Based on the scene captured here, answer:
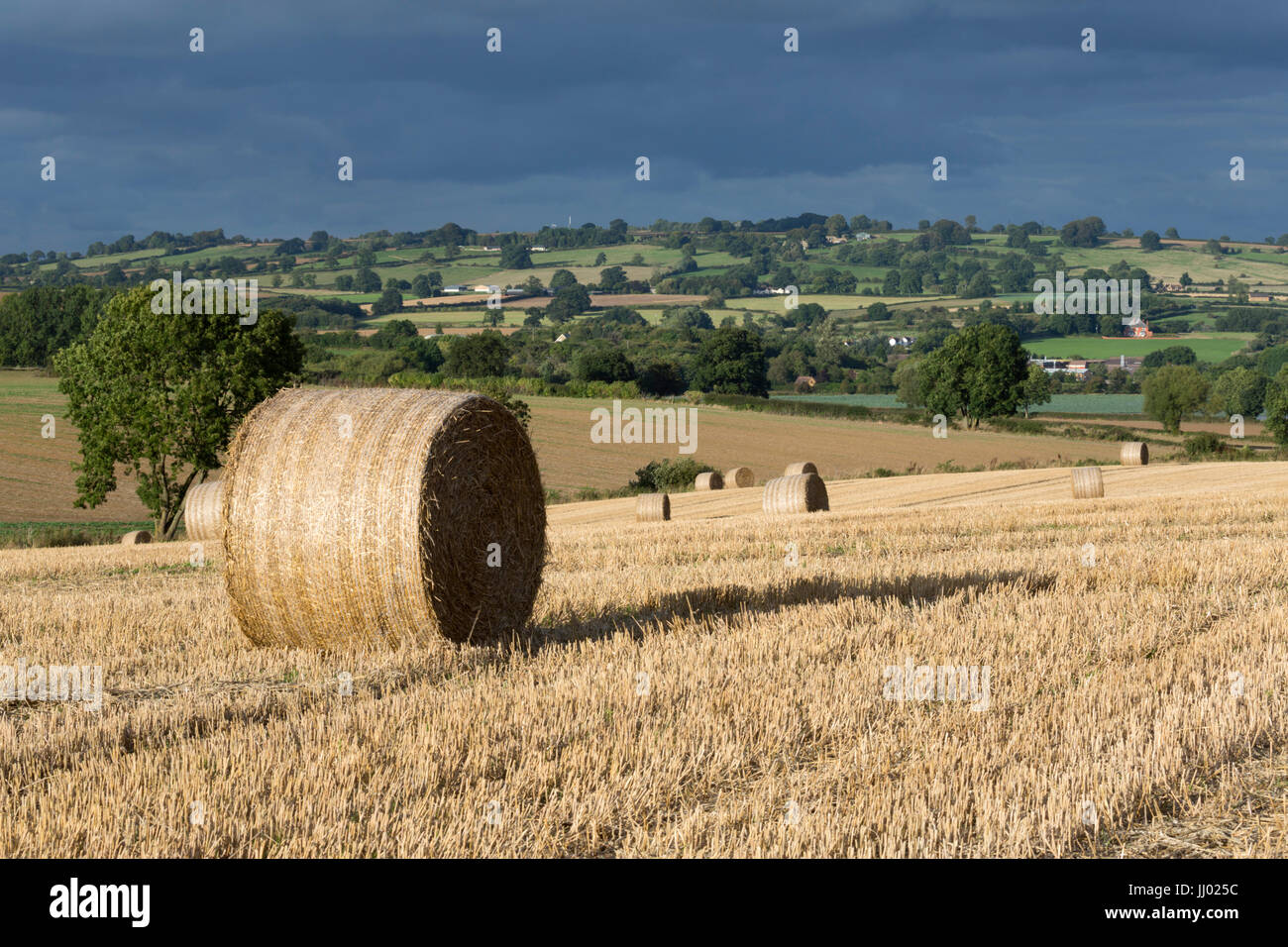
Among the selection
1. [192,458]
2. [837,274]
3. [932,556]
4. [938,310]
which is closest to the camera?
[932,556]

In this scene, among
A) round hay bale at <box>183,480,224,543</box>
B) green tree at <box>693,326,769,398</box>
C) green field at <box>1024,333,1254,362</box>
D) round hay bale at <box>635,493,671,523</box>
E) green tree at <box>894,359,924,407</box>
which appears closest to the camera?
round hay bale at <box>183,480,224,543</box>

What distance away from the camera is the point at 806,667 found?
7.19 m

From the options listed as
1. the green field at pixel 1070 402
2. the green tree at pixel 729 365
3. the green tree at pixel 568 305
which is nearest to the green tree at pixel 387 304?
the green tree at pixel 568 305

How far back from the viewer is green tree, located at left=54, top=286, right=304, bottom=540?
35781 millimetres

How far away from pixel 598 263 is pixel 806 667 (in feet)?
579

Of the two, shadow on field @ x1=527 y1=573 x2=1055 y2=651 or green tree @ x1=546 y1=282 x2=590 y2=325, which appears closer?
shadow on field @ x1=527 y1=573 x2=1055 y2=651

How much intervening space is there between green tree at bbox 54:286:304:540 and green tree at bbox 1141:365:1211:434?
2415 inches

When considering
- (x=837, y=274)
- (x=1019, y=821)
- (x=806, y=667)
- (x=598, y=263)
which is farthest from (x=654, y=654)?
(x=598, y=263)

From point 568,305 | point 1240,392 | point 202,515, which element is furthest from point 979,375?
point 202,515

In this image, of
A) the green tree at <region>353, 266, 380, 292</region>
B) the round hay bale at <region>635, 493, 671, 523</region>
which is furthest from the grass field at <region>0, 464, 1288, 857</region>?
the green tree at <region>353, 266, 380, 292</region>

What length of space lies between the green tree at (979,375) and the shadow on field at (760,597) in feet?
249

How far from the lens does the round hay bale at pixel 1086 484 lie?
2681cm

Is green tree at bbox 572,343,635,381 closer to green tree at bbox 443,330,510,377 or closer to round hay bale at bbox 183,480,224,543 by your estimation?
A: green tree at bbox 443,330,510,377
